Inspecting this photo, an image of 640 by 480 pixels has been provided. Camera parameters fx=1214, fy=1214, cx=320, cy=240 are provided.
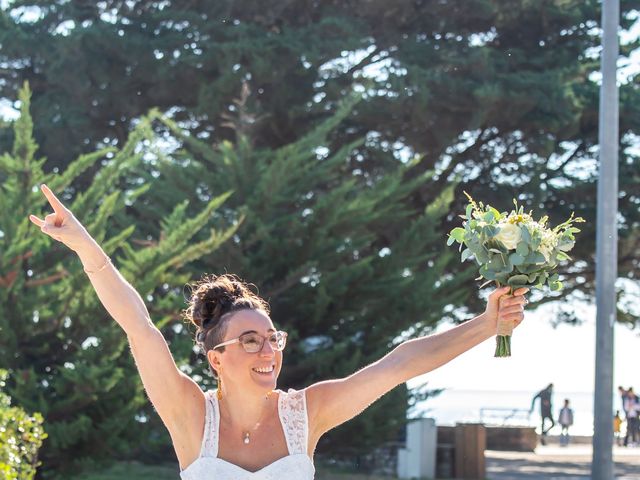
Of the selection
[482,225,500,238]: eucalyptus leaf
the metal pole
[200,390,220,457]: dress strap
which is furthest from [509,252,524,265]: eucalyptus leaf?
the metal pole

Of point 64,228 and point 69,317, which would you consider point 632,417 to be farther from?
point 64,228

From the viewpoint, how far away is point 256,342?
373 centimetres

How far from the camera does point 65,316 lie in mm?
13812

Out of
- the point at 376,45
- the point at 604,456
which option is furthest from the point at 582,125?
the point at 604,456

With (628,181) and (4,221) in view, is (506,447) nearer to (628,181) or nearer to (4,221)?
(628,181)

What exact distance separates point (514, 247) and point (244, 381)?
0.97m

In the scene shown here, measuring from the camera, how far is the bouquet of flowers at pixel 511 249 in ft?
12.7

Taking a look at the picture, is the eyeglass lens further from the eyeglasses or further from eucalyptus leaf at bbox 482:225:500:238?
eucalyptus leaf at bbox 482:225:500:238

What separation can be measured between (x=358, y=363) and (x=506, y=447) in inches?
442

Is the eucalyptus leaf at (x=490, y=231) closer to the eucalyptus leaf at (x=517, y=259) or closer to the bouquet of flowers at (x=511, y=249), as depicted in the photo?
the bouquet of flowers at (x=511, y=249)

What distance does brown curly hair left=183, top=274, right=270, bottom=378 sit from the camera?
3.84 metres

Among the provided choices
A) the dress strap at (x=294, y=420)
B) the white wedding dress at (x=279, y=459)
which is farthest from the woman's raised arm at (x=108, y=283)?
the dress strap at (x=294, y=420)

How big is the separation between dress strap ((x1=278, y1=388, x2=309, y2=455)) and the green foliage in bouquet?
2.29 feet

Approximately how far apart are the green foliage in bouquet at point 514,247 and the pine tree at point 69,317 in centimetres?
943
